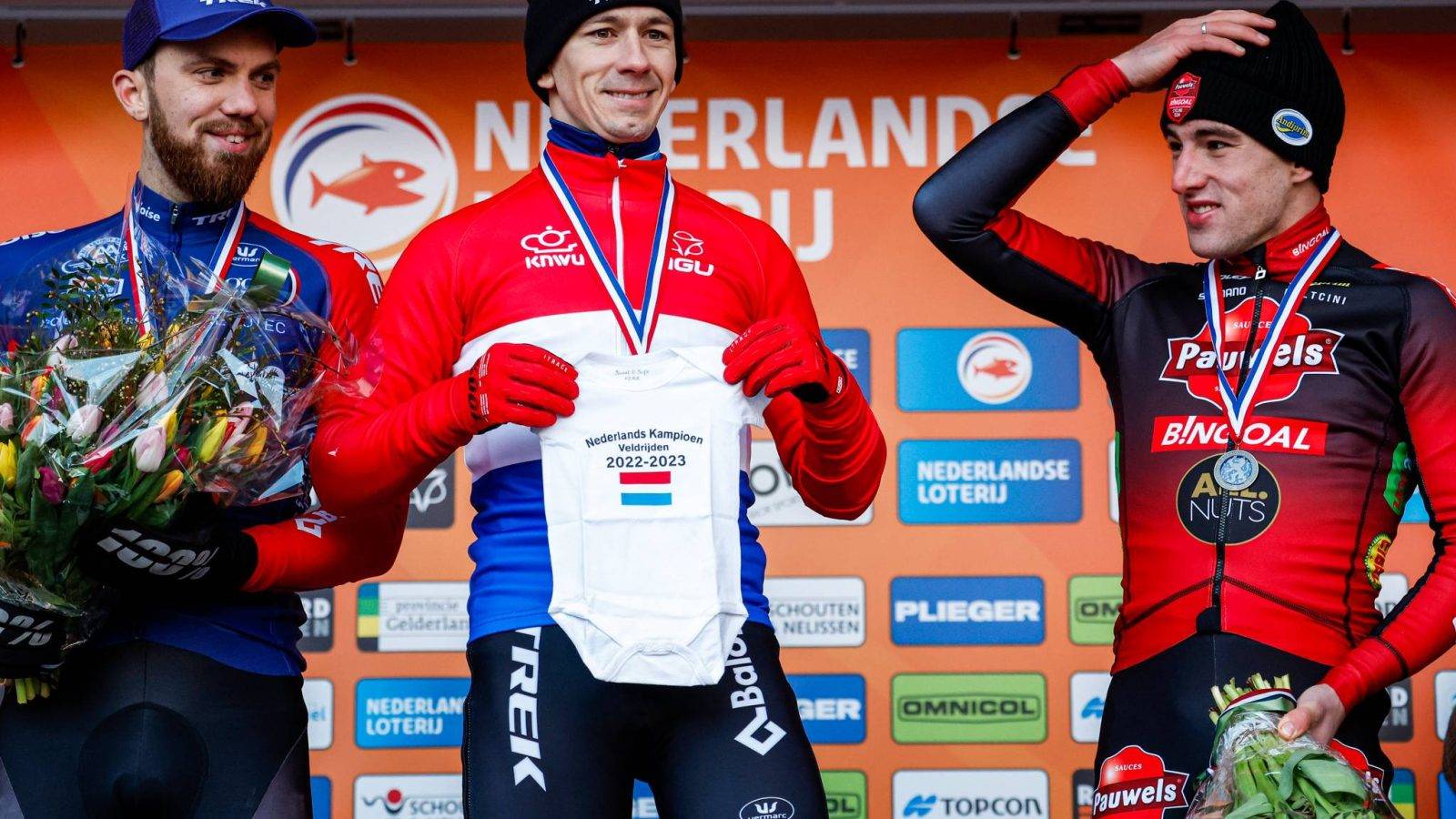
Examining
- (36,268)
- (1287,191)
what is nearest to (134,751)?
(36,268)

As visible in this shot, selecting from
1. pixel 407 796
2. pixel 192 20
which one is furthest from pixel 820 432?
pixel 407 796

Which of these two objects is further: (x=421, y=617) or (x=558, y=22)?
(x=421, y=617)

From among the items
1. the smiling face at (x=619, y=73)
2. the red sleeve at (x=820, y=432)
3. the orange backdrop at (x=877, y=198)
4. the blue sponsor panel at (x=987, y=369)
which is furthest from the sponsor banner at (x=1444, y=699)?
the smiling face at (x=619, y=73)

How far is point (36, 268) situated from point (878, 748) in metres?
2.01

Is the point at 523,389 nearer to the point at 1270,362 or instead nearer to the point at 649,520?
the point at 649,520

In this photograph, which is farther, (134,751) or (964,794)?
(964,794)

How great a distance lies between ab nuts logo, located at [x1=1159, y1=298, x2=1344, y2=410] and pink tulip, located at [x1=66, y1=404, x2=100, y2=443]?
138 cm

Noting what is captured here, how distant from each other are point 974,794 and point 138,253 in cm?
205

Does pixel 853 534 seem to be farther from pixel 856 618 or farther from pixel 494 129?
pixel 494 129

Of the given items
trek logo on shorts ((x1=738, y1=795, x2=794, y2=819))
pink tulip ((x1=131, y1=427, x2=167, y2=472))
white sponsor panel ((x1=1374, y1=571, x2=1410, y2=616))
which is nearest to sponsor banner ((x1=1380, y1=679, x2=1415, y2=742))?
white sponsor panel ((x1=1374, y1=571, x2=1410, y2=616))

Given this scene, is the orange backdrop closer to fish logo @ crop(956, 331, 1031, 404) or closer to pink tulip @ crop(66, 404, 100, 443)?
fish logo @ crop(956, 331, 1031, 404)

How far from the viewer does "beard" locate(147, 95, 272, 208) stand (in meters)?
2.50

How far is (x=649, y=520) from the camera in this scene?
2.02 metres

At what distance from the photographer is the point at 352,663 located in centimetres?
364
